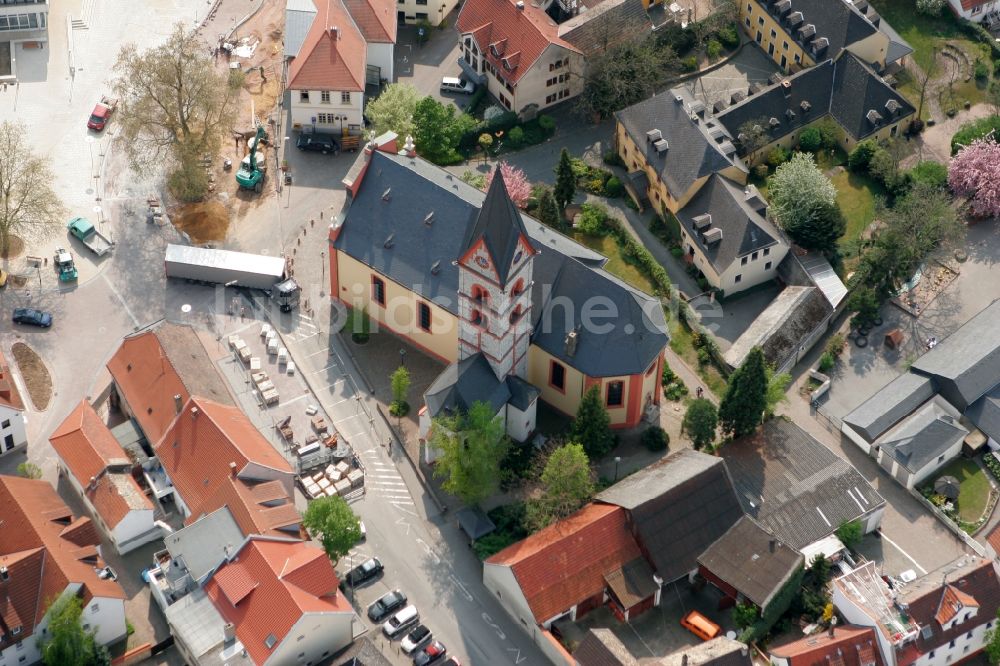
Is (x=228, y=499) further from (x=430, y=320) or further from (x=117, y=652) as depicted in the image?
(x=430, y=320)

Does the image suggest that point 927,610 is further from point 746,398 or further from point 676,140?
point 676,140

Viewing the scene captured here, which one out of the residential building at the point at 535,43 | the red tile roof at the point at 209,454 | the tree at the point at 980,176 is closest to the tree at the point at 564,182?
the residential building at the point at 535,43

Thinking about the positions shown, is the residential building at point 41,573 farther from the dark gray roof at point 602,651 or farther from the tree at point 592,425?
the tree at point 592,425

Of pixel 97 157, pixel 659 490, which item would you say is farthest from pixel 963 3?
pixel 97 157

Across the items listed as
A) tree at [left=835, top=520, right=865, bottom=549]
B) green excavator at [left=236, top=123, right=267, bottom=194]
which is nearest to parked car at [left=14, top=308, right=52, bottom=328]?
green excavator at [left=236, top=123, right=267, bottom=194]

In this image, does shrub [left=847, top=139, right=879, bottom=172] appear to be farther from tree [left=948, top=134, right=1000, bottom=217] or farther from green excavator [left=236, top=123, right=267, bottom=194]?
green excavator [left=236, top=123, right=267, bottom=194]

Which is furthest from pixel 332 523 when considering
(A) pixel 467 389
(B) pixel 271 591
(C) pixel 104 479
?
(C) pixel 104 479

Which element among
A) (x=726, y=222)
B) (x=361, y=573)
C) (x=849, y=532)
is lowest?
(x=361, y=573)
